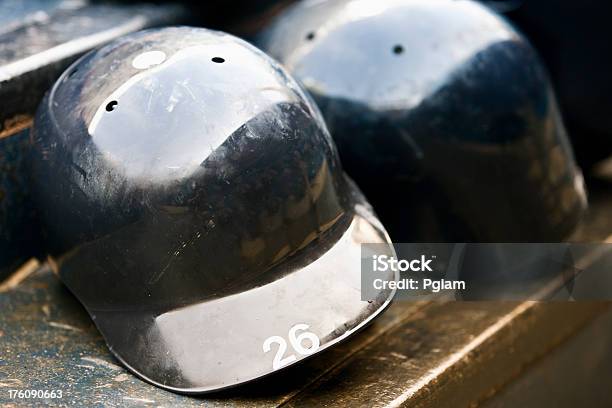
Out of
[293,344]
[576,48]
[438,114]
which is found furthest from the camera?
[576,48]

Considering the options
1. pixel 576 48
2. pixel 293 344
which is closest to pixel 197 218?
pixel 293 344

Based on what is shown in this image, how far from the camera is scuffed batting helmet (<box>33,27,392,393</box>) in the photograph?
159cm

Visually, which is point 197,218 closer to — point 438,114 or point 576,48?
point 438,114

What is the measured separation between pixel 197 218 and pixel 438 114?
0.66 m

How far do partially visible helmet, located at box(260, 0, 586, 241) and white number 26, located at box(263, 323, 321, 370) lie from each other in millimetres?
561

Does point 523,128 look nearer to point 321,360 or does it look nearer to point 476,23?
point 476,23

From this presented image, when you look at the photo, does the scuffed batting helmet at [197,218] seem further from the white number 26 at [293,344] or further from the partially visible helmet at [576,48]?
the partially visible helmet at [576,48]

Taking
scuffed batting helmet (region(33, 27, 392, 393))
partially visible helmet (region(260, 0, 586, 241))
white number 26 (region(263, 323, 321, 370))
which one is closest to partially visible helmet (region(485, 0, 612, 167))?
partially visible helmet (region(260, 0, 586, 241))

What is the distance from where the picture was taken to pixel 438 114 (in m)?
2.00

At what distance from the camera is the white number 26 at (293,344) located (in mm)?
1554

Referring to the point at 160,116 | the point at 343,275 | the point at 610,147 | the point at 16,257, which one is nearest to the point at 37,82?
the point at 16,257

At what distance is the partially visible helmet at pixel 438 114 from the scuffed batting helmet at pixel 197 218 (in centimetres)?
32

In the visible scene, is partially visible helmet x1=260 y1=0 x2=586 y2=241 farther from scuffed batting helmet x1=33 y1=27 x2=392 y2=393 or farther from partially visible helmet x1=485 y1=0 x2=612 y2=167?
partially visible helmet x1=485 y1=0 x2=612 y2=167

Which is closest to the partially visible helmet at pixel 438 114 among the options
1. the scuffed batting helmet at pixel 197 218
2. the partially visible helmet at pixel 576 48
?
the scuffed batting helmet at pixel 197 218
